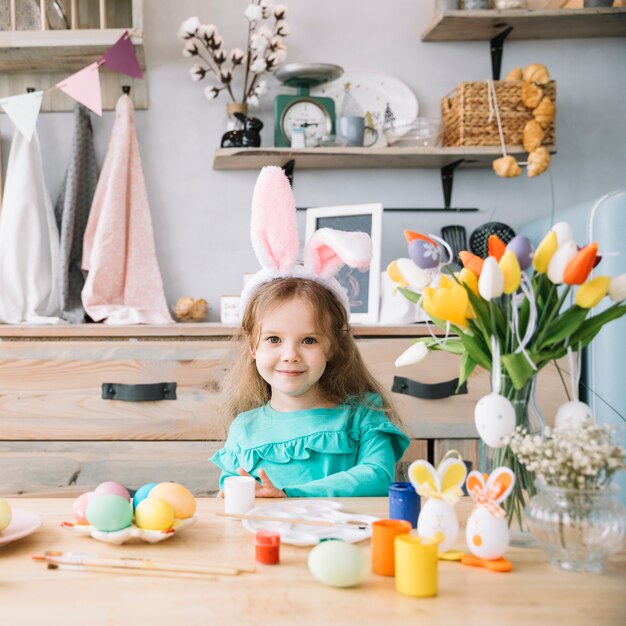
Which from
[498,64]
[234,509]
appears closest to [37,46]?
[498,64]

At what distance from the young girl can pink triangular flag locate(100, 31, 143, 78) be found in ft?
3.81

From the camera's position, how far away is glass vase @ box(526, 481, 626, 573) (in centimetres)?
81

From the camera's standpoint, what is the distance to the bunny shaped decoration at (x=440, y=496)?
0.88 m

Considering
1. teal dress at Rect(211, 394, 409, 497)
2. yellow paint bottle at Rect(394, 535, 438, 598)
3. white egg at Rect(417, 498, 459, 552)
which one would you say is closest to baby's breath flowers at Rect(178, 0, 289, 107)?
teal dress at Rect(211, 394, 409, 497)

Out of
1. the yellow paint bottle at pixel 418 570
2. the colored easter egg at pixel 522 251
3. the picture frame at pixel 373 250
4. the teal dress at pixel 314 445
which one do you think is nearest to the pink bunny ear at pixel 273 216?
the teal dress at pixel 314 445

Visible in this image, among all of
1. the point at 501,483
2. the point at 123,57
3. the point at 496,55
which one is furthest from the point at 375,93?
the point at 501,483

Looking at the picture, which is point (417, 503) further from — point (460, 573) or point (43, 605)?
point (43, 605)

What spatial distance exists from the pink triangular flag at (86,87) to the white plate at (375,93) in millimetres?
697

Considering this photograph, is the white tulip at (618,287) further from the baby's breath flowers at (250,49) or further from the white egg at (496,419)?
the baby's breath flowers at (250,49)

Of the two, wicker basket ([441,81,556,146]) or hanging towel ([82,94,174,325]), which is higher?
wicker basket ([441,81,556,146])

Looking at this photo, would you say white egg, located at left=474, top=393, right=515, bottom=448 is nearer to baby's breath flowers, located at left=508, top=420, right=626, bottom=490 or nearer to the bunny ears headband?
baby's breath flowers, located at left=508, top=420, right=626, bottom=490

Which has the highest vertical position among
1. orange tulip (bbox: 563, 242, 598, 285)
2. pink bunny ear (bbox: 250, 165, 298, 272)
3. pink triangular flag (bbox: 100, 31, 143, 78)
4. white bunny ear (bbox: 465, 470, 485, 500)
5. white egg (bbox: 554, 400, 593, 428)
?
pink triangular flag (bbox: 100, 31, 143, 78)

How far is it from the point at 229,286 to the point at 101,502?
1746mm

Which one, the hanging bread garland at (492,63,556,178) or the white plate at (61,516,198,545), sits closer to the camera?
the white plate at (61,516,198,545)
